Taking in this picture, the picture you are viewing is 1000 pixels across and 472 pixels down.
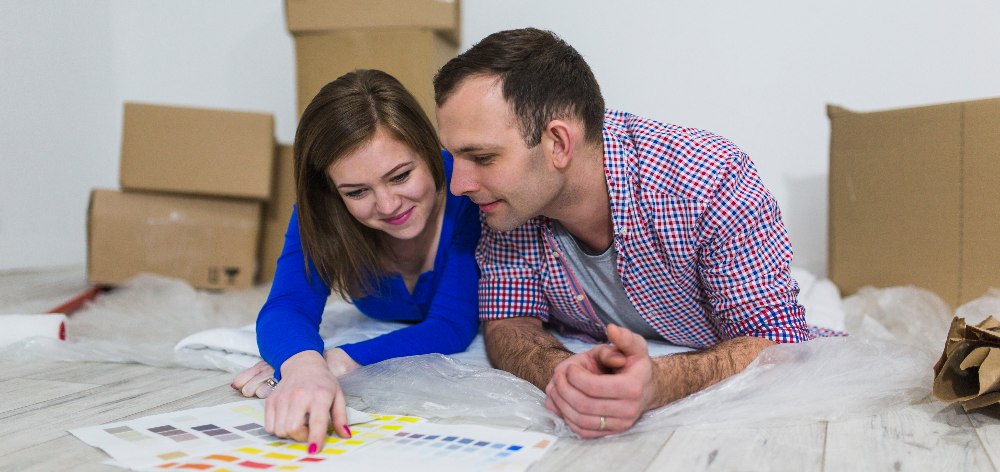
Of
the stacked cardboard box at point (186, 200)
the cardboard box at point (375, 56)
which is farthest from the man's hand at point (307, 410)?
the stacked cardboard box at point (186, 200)

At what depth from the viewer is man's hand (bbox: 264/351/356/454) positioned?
36.3 inches

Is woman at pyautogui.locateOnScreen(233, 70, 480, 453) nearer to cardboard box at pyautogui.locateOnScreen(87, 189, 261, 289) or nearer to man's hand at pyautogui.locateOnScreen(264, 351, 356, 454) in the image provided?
man's hand at pyautogui.locateOnScreen(264, 351, 356, 454)

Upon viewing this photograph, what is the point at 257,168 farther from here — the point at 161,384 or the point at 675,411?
the point at 675,411

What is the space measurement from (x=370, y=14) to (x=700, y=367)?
1.63m

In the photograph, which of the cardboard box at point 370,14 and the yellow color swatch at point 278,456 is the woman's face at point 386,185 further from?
the cardboard box at point 370,14

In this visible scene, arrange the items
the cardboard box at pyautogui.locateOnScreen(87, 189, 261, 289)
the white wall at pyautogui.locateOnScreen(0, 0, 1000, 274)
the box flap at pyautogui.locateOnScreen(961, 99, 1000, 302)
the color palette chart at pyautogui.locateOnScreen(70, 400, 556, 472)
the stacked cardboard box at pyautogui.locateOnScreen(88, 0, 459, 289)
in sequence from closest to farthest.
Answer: the color palette chart at pyautogui.locateOnScreen(70, 400, 556, 472) → the box flap at pyautogui.locateOnScreen(961, 99, 1000, 302) → the white wall at pyautogui.locateOnScreen(0, 0, 1000, 274) → the stacked cardboard box at pyautogui.locateOnScreen(88, 0, 459, 289) → the cardboard box at pyautogui.locateOnScreen(87, 189, 261, 289)

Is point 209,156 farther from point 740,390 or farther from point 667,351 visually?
point 740,390

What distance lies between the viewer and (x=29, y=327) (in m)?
1.56

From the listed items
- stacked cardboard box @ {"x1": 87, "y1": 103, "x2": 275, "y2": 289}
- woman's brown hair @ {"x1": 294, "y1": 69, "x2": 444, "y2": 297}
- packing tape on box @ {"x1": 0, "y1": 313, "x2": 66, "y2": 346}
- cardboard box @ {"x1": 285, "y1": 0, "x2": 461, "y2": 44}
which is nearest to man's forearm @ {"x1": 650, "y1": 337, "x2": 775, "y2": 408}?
woman's brown hair @ {"x1": 294, "y1": 69, "x2": 444, "y2": 297}

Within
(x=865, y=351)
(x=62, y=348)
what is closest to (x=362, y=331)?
(x=62, y=348)

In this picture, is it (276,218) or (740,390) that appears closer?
(740,390)

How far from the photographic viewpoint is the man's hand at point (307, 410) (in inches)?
36.3

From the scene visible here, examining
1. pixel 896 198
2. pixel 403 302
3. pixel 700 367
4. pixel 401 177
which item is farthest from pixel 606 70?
pixel 700 367

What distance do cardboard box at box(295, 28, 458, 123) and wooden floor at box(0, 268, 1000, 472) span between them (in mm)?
1342
